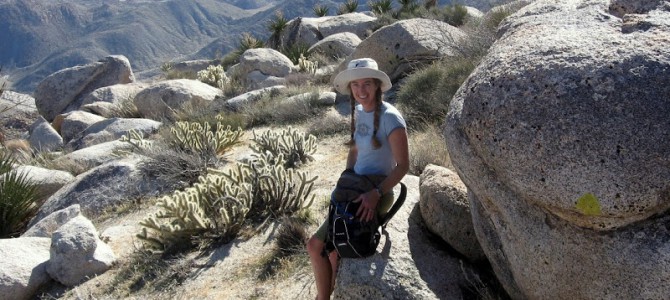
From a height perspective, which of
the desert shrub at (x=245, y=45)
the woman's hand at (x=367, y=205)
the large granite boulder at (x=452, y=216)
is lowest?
the desert shrub at (x=245, y=45)

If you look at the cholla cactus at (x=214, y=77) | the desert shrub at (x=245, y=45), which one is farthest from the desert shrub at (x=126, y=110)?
the desert shrub at (x=245, y=45)

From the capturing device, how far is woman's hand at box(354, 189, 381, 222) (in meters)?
3.08

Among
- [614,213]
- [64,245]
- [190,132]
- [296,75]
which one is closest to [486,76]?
[614,213]

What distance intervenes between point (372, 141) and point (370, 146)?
5 centimetres

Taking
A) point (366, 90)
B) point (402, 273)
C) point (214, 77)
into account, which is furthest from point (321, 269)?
point (214, 77)

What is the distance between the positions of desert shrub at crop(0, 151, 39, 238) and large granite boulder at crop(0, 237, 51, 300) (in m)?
1.50

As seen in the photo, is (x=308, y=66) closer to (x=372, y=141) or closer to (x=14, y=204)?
(x=14, y=204)

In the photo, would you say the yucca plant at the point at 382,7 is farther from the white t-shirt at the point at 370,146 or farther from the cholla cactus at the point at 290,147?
the white t-shirt at the point at 370,146

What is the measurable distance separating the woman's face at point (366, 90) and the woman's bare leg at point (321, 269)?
0.96 meters

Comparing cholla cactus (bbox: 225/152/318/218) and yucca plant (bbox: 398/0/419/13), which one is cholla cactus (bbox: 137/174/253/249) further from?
yucca plant (bbox: 398/0/419/13)

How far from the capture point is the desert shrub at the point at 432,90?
24.0 ft

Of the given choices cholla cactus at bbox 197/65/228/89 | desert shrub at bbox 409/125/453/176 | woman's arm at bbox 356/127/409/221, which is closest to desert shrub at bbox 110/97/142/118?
cholla cactus at bbox 197/65/228/89

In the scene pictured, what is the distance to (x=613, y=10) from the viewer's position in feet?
8.67

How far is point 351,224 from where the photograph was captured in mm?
3082
